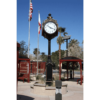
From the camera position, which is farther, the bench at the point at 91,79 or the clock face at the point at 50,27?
the clock face at the point at 50,27

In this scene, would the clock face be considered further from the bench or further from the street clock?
the bench

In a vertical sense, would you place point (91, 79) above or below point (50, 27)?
below

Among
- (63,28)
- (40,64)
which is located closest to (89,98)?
(40,64)

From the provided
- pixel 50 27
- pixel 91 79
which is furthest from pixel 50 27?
pixel 91 79

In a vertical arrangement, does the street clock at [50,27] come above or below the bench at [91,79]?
above

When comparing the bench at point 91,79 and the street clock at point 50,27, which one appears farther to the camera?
the street clock at point 50,27

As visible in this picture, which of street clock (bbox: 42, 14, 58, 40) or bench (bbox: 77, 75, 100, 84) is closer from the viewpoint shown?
bench (bbox: 77, 75, 100, 84)

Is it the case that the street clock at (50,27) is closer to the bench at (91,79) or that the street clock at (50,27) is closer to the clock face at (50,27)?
the clock face at (50,27)

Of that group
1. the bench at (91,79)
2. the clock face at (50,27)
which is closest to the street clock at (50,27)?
the clock face at (50,27)

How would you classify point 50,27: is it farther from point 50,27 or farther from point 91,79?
point 91,79

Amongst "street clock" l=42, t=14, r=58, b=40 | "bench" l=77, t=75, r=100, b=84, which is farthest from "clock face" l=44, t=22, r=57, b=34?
"bench" l=77, t=75, r=100, b=84

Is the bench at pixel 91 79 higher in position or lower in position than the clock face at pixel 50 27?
lower

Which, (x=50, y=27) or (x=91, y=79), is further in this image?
(x=50, y=27)
